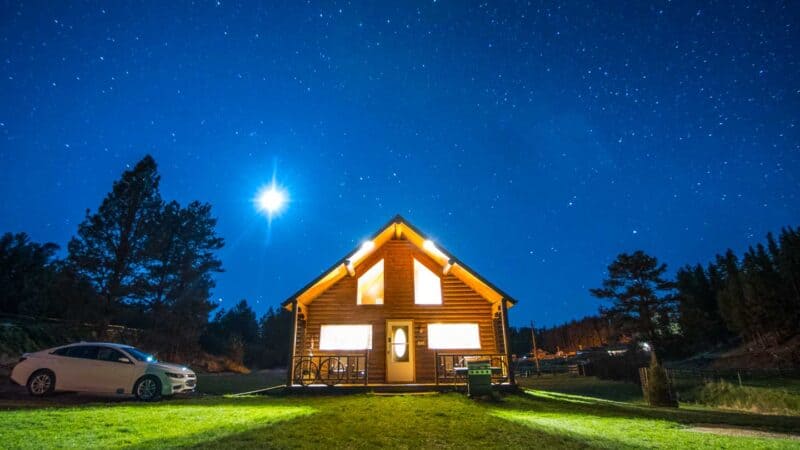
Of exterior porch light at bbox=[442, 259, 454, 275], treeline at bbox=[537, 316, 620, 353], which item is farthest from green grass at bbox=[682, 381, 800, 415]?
treeline at bbox=[537, 316, 620, 353]

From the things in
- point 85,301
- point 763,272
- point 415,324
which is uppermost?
point 763,272

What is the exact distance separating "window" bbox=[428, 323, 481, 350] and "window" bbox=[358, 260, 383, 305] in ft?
8.74

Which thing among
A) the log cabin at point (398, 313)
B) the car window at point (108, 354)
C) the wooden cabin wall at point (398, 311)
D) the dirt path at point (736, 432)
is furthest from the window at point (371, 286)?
the dirt path at point (736, 432)

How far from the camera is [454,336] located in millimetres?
16750

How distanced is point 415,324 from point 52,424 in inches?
467

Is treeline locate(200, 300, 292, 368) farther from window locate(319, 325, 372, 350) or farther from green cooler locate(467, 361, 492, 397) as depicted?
green cooler locate(467, 361, 492, 397)

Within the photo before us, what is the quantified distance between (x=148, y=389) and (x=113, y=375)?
1.06m

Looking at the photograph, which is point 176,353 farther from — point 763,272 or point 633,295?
point 763,272

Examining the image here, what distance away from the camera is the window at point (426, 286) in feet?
56.3

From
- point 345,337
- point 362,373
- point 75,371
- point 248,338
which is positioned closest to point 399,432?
point 362,373

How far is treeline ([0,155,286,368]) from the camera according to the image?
77.0 feet

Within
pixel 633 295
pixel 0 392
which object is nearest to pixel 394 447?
pixel 0 392

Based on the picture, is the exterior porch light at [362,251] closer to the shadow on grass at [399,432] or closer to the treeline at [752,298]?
the shadow on grass at [399,432]

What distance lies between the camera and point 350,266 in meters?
16.7
